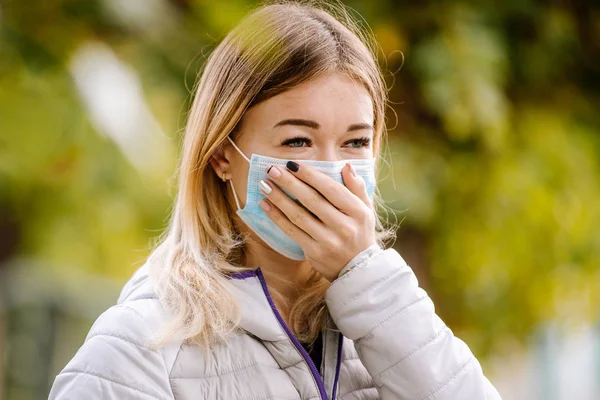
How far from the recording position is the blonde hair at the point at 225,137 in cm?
246

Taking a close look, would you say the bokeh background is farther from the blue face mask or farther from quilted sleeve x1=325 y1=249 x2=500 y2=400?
quilted sleeve x1=325 y1=249 x2=500 y2=400

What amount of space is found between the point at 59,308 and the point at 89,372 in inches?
180

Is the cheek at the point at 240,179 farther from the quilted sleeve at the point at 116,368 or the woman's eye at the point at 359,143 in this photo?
the quilted sleeve at the point at 116,368

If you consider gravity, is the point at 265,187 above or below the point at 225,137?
below

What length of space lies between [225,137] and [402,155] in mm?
2697

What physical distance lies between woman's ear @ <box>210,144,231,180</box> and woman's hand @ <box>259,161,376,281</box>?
0.18 metres

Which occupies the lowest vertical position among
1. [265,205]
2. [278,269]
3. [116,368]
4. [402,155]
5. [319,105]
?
[116,368]

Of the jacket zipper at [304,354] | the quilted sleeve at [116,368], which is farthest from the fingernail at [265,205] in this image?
the quilted sleeve at [116,368]

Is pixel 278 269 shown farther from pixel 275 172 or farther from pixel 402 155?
pixel 402 155

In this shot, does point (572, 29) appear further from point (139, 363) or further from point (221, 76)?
point (139, 363)

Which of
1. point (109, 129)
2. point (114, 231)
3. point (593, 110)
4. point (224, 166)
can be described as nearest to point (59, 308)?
point (114, 231)

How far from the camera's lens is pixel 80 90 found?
3.64 meters

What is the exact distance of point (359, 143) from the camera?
2.61 meters

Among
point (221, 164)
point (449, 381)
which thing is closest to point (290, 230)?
point (221, 164)
